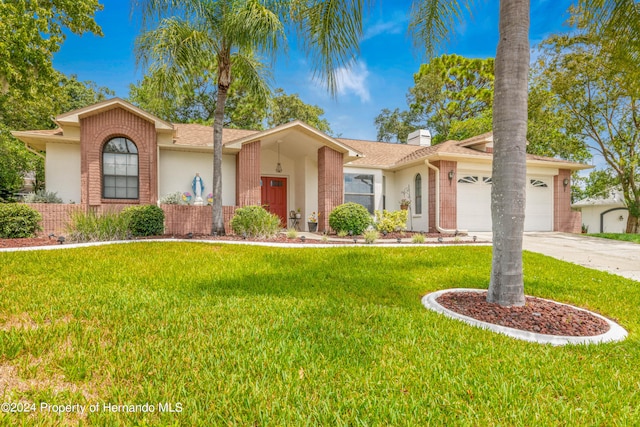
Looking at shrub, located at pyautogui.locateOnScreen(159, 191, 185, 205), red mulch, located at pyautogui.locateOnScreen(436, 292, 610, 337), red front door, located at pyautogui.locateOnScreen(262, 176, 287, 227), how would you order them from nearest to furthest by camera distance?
red mulch, located at pyautogui.locateOnScreen(436, 292, 610, 337) → shrub, located at pyautogui.locateOnScreen(159, 191, 185, 205) → red front door, located at pyautogui.locateOnScreen(262, 176, 287, 227)

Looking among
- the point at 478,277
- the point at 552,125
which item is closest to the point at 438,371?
the point at 478,277

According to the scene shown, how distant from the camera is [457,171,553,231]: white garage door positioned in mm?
14234

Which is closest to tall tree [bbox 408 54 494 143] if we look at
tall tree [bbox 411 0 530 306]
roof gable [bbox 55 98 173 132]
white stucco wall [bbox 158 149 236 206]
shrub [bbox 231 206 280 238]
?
white stucco wall [bbox 158 149 236 206]

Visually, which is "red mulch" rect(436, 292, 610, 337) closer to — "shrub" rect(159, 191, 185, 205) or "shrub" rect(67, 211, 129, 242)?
"shrub" rect(67, 211, 129, 242)

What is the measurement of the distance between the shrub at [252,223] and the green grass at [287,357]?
17.2 feet

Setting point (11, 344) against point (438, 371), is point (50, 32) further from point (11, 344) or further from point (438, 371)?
point (438, 371)

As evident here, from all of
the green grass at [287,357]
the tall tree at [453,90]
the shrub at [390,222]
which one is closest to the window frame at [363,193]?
the shrub at [390,222]

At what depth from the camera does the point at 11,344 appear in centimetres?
246

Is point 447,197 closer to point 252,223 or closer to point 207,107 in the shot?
point 252,223

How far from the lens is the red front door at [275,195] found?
14.6m

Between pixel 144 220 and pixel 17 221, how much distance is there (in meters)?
3.10

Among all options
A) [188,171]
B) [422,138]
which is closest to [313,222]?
[188,171]

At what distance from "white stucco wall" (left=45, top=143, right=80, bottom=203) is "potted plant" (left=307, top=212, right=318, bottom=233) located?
8230mm

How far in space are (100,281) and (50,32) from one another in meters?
13.7
